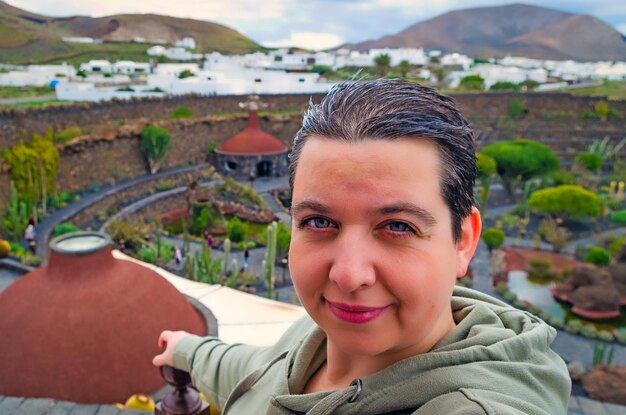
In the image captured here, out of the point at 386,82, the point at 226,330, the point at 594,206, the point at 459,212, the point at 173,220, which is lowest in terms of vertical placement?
the point at 173,220

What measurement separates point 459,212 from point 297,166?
1.17ft

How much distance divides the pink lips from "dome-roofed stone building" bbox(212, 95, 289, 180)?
2039cm

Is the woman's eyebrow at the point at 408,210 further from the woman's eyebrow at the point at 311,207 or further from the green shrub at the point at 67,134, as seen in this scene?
the green shrub at the point at 67,134

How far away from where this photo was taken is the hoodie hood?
3.11 ft

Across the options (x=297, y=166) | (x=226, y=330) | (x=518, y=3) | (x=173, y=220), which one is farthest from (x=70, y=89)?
(x=518, y=3)

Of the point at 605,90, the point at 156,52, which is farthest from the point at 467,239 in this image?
the point at 156,52

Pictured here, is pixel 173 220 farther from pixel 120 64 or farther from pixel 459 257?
pixel 120 64

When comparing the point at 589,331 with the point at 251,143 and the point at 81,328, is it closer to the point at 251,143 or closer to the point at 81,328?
the point at 81,328

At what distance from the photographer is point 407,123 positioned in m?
1.02

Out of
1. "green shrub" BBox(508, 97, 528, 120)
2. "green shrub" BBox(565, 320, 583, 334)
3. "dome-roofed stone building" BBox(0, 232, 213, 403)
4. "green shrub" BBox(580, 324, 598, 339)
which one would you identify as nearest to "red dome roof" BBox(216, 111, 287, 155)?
"green shrub" BBox(565, 320, 583, 334)

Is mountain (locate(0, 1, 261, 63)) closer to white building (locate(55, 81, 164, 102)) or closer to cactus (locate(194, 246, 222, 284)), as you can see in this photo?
white building (locate(55, 81, 164, 102))

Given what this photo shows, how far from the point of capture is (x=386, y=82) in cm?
115

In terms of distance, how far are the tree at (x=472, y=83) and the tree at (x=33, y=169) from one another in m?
28.8

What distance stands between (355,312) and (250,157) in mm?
20703
